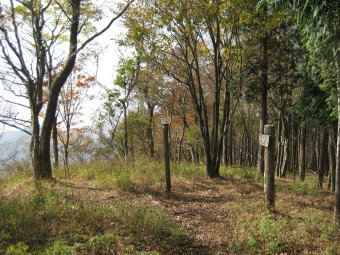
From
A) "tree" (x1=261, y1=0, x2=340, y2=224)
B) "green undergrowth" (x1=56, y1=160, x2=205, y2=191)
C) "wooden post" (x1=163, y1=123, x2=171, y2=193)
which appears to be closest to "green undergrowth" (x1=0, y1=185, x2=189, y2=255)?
"wooden post" (x1=163, y1=123, x2=171, y2=193)

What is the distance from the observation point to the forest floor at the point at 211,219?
4023 mm

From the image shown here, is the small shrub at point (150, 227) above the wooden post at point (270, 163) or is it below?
below

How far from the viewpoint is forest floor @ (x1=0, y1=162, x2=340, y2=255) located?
402cm

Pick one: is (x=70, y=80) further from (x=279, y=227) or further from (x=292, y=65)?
(x=279, y=227)

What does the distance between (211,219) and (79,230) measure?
10.1 feet

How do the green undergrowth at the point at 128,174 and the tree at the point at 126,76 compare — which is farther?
the tree at the point at 126,76

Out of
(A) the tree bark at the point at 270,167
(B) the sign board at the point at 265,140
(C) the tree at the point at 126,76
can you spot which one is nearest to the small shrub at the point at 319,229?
(A) the tree bark at the point at 270,167

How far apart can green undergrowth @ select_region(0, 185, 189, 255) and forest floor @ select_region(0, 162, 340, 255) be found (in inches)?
0.8

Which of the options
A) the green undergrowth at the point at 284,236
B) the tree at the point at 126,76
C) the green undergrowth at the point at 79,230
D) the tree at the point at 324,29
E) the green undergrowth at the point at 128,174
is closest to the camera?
the green undergrowth at the point at 79,230

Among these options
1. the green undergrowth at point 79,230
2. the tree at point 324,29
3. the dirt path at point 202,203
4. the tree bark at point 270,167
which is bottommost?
the dirt path at point 202,203

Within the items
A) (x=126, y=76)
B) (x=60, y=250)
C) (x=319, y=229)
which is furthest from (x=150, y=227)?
(x=126, y=76)

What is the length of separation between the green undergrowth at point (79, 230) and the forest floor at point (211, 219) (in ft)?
0.07

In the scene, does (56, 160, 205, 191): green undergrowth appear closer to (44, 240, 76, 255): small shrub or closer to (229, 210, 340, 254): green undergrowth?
(229, 210, 340, 254): green undergrowth

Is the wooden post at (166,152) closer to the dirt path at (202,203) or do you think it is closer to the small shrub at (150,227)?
the dirt path at (202,203)
